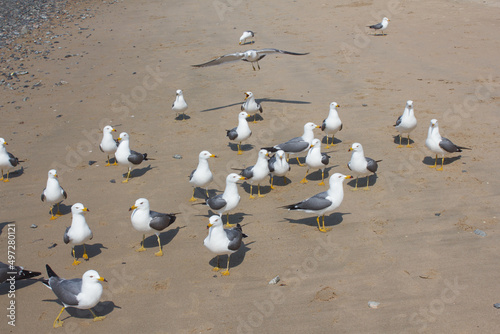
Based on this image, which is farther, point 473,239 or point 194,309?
point 473,239

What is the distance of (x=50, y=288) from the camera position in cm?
660

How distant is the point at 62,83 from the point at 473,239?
13970mm

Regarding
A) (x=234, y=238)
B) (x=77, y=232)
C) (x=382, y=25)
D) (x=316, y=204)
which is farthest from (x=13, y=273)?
(x=382, y=25)

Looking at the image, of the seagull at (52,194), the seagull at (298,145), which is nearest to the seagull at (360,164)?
the seagull at (298,145)

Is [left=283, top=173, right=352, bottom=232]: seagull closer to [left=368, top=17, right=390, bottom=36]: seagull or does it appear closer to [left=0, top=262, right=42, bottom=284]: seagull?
[left=0, top=262, right=42, bottom=284]: seagull

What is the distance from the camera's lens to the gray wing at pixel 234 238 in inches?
275

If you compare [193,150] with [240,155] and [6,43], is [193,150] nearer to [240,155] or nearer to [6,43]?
[240,155]

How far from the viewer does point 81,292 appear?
246 inches

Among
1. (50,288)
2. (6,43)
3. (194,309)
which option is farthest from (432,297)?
(6,43)

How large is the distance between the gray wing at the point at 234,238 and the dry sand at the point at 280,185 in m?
0.46

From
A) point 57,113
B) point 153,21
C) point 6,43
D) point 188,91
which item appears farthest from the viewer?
point 153,21

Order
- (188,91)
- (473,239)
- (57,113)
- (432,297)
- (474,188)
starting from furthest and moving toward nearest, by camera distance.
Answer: (188,91), (57,113), (474,188), (473,239), (432,297)

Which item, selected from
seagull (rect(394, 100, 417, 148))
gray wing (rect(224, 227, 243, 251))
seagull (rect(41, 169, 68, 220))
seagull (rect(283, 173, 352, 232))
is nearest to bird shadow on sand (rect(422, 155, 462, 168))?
seagull (rect(394, 100, 417, 148))

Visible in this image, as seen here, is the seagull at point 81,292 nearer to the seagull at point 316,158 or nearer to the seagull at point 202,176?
the seagull at point 202,176
